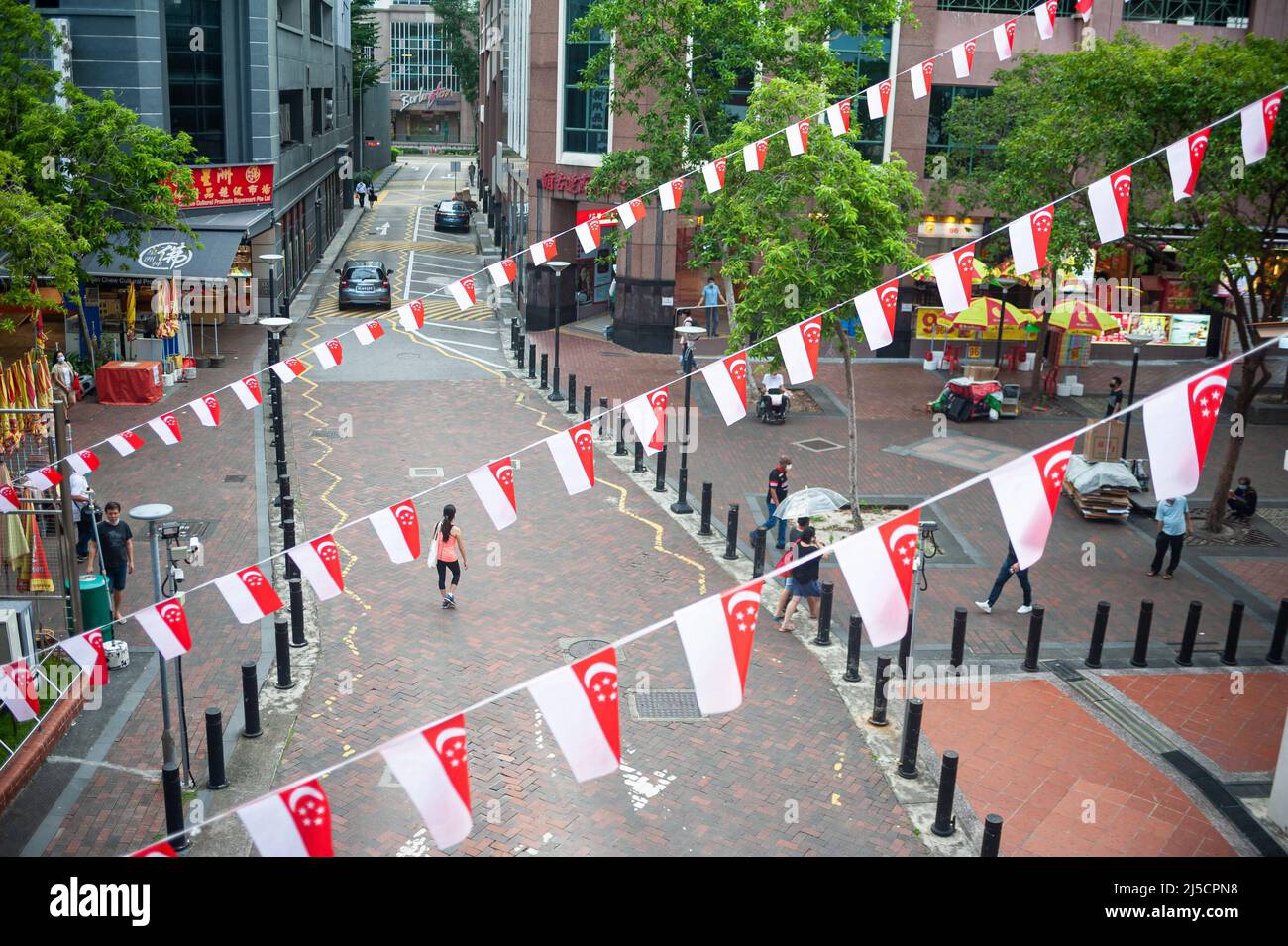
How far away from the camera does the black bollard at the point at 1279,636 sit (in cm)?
1442

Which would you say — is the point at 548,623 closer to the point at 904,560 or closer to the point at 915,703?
the point at 915,703

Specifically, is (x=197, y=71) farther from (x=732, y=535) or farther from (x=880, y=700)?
(x=880, y=700)

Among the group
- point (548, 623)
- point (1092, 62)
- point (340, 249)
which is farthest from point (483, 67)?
point (548, 623)

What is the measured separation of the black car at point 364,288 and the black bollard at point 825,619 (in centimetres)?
2476

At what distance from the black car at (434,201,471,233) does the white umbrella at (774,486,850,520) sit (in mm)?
42460

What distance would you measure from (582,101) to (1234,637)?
80.0 feet

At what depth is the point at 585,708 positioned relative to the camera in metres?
7.51

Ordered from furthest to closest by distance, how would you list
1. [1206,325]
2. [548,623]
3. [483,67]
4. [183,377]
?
[483,67] → [1206,325] → [183,377] → [548,623]

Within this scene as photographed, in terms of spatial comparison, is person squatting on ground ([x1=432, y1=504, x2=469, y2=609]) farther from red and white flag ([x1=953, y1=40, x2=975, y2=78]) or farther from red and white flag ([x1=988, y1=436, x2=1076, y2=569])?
red and white flag ([x1=953, y1=40, x2=975, y2=78])

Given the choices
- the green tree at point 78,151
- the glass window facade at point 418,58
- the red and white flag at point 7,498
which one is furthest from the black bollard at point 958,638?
the glass window facade at point 418,58

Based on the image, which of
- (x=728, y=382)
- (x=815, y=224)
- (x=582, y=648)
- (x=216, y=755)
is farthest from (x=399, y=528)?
(x=815, y=224)

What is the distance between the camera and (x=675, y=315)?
117 feet

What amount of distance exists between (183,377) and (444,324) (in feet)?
31.1

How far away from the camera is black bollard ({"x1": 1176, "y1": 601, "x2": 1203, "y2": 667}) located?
14.2 metres
